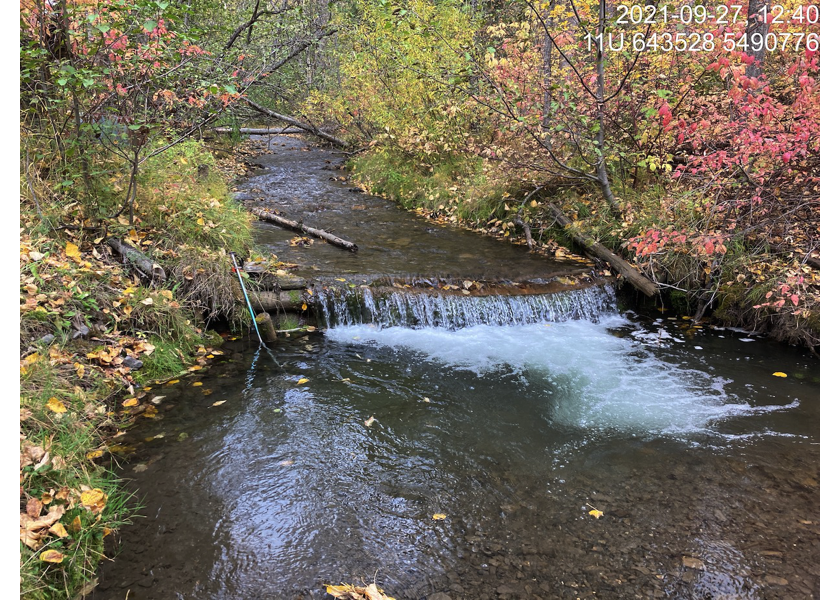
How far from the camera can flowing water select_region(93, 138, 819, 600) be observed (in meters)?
3.18

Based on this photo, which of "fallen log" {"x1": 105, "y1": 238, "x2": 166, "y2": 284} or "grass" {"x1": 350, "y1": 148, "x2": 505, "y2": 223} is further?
"grass" {"x1": 350, "y1": 148, "x2": 505, "y2": 223}

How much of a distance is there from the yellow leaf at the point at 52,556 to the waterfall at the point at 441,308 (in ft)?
14.6

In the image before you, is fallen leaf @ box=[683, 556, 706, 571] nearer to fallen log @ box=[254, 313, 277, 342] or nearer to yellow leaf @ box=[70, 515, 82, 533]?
yellow leaf @ box=[70, 515, 82, 533]

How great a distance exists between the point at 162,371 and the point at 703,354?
6.33 meters

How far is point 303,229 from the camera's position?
9734mm

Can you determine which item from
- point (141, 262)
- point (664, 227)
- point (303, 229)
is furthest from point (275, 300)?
point (664, 227)

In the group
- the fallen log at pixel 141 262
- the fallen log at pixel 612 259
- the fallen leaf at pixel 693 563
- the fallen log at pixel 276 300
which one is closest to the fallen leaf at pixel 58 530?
the fallen log at pixel 141 262

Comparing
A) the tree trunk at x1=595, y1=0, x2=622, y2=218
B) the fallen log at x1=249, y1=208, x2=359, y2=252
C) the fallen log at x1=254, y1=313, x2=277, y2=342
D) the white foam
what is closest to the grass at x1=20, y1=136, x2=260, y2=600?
the fallen log at x1=254, y1=313, x2=277, y2=342

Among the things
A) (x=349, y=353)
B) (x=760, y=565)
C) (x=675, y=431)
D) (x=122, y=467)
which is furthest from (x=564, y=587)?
(x=349, y=353)

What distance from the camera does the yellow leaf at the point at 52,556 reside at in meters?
2.65

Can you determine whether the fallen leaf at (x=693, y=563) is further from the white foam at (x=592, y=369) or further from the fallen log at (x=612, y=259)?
the fallen log at (x=612, y=259)

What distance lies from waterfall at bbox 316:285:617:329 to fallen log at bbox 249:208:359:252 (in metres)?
1.90

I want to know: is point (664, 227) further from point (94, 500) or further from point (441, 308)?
point (94, 500)

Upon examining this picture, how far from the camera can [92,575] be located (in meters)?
2.98
